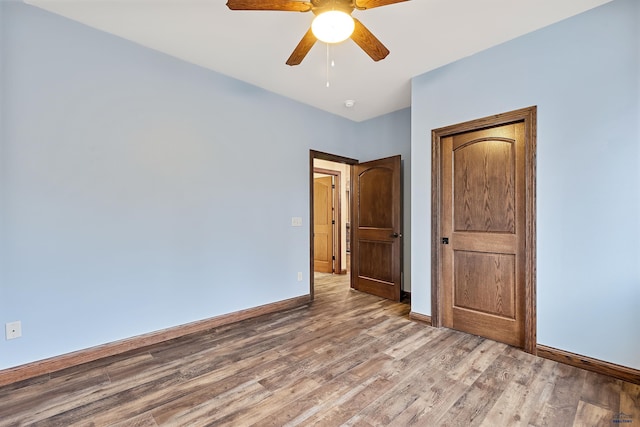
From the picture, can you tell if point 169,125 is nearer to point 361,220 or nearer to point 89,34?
point 89,34

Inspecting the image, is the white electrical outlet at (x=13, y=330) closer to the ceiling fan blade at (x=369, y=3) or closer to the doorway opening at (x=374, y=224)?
the doorway opening at (x=374, y=224)

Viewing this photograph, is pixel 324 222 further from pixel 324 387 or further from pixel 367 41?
pixel 367 41

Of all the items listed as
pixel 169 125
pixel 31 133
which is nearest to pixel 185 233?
pixel 169 125

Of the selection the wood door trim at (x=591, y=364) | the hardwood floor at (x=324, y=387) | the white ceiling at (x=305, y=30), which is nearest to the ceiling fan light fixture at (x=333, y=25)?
the white ceiling at (x=305, y=30)

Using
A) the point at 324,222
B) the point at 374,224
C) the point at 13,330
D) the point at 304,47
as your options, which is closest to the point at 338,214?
the point at 324,222

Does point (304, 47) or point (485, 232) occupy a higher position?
point (304, 47)

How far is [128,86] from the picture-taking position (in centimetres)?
260

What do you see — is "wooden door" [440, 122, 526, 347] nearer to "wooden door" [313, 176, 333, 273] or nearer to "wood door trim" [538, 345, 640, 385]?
"wood door trim" [538, 345, 640, 385]

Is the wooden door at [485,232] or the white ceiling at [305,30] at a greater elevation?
the white ceiling at [305,30]

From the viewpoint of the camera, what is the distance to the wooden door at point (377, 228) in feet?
13.2

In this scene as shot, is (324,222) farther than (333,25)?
Yes

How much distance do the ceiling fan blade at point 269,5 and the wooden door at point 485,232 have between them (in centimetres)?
199

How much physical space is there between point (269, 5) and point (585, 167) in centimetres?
251

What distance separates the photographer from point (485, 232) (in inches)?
109
